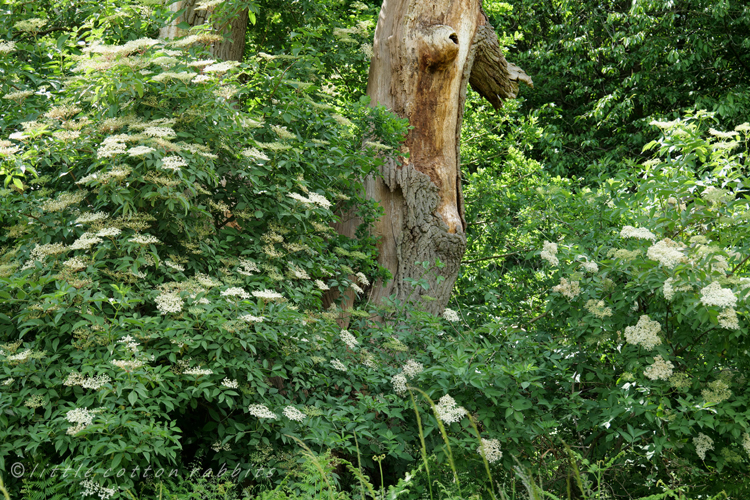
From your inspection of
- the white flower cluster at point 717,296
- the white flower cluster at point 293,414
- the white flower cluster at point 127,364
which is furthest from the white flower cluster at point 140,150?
the white flower cluster at point 717,296

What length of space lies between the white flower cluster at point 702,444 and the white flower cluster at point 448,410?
1116 millimetres

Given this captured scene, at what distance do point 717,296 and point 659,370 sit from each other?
1.69ft

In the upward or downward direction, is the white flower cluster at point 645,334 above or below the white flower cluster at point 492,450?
above

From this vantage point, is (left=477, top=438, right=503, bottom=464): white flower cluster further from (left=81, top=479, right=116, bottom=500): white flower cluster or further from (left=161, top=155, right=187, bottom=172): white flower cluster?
(left=161, top=155, right=187, bottom=172): white flower cluster

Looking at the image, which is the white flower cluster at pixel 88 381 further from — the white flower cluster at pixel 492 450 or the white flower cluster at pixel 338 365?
the white flower cluster at pixel 492 450

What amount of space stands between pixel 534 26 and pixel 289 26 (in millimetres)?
7120

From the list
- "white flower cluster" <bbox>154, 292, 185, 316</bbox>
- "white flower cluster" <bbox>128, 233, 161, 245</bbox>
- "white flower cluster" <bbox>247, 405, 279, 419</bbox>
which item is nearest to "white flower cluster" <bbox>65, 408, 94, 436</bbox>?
"white flower cluster" <bbox>154, 292, 185, 316</bbox>

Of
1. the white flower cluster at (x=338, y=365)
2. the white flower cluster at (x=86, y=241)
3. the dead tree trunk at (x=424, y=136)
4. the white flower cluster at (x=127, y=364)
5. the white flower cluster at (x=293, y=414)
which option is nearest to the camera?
the white flower cluster at (x=127, y=364)

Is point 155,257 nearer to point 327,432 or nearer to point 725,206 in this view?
Result: point 327,432

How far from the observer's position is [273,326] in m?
3.31

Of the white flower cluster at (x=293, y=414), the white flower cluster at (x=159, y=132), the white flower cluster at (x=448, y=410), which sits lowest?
the white flower cluster at (x=293, y=414)

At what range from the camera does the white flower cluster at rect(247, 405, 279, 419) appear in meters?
3.09

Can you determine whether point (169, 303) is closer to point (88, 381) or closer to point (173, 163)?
point (88, 381)

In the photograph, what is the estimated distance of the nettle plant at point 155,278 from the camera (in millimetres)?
2859
